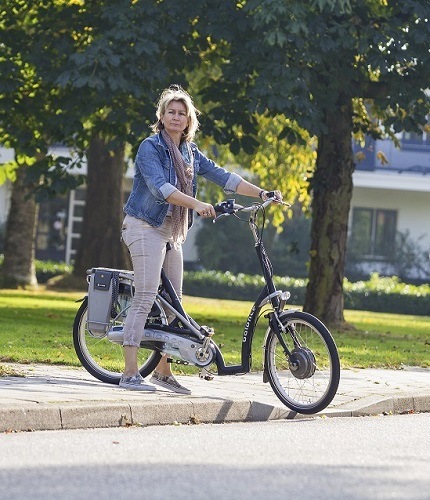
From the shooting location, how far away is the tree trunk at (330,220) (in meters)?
20.5

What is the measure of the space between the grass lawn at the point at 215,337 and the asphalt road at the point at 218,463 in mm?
3432

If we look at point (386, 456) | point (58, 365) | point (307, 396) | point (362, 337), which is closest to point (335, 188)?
point (362, 337)

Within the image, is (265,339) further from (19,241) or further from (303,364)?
(19,241)

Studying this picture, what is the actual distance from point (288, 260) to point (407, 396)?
3207cm

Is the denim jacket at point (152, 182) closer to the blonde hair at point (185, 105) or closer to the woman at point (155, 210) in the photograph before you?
the woman at point (155, 210)

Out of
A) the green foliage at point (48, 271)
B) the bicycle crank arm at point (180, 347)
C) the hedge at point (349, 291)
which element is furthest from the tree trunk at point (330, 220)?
the green foliage at point (48, 271)

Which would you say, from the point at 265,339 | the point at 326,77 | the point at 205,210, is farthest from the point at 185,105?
the point at 326,77

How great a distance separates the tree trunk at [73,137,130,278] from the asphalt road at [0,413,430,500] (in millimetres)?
19755

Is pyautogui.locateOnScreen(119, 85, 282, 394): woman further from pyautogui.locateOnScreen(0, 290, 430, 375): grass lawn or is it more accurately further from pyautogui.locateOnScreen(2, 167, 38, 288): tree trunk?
pyautogui.locateOnScreen(2, 167, 38, 288): tree trunk

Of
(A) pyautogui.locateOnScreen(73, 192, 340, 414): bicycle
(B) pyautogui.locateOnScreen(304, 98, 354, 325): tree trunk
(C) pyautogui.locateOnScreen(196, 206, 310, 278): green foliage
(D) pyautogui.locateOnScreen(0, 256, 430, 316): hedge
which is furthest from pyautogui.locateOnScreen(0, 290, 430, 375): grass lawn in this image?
(C) pyautogui.locateOnScreen(196, 206, 310, 278): green foliage

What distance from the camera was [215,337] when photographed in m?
16.8

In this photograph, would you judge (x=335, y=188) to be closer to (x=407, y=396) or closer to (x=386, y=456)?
(x=407, y=396)

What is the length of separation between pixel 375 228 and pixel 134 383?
36.1m

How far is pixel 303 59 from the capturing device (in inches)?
701
